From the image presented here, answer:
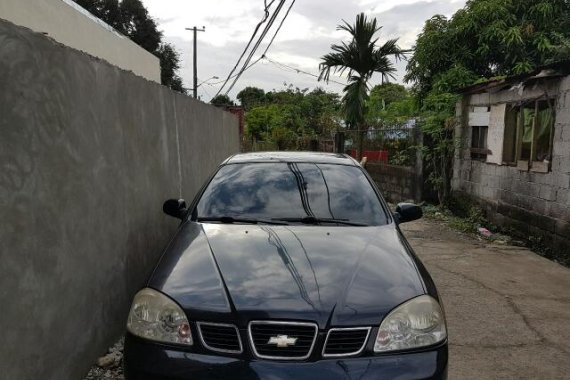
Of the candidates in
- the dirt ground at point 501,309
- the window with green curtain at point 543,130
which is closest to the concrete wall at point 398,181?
the dirt ground at point 501,309

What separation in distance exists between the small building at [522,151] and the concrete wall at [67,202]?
5.04 metres

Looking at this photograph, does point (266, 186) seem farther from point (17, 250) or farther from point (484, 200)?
point (484, 200)

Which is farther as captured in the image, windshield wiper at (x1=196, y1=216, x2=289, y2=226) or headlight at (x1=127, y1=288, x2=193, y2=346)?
windshield wiper at (x1=196, y1=216, x2=289, y2=226)

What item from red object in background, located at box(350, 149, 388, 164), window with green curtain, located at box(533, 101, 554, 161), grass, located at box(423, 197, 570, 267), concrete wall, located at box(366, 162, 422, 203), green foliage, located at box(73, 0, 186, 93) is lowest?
grass, located at box(423, 197, 570, 267)

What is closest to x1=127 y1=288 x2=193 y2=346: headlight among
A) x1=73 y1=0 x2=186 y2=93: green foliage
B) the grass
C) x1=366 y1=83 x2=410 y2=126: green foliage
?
the grass

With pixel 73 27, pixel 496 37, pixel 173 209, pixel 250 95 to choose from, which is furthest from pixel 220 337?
pixel 250 95

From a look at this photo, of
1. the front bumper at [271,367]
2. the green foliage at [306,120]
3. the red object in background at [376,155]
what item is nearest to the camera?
the front bumper at [271,367]

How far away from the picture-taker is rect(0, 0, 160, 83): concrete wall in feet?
31.1

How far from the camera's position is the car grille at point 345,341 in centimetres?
220

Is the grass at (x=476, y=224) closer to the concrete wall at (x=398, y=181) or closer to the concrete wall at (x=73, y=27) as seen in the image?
the concrete wall at (x=398, y=181)

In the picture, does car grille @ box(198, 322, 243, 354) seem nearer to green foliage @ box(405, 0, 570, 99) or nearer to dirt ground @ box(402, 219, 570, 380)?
dirt ground @ box(402, 219, 570, 380)

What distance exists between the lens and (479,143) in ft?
29.6

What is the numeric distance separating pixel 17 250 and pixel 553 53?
12176mm

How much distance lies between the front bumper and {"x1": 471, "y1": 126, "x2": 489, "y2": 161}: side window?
279 inches
